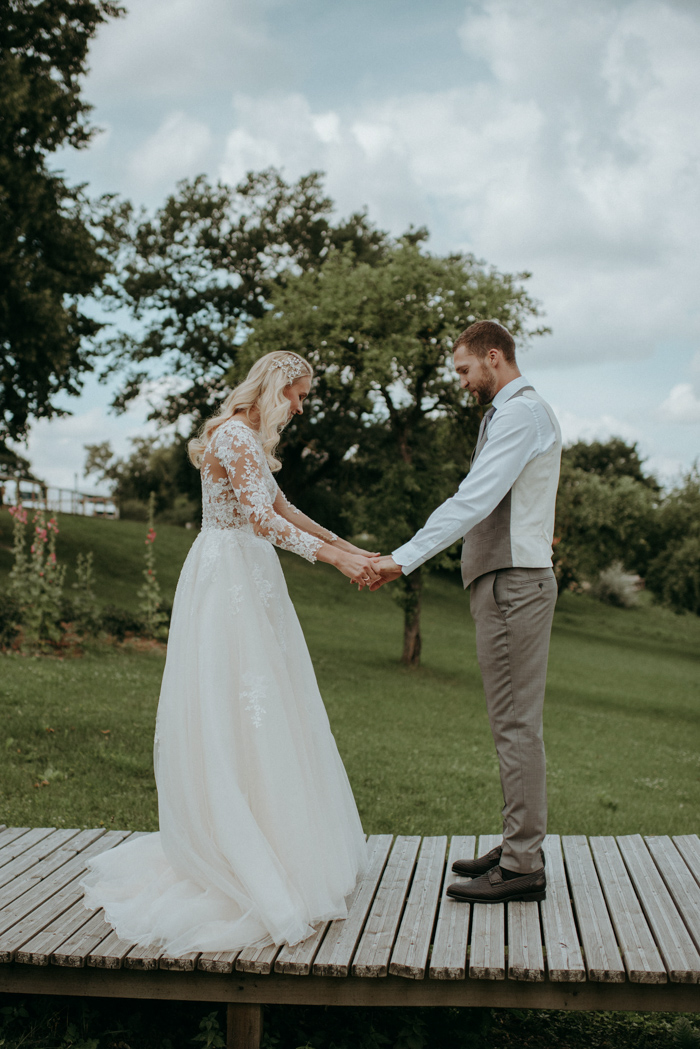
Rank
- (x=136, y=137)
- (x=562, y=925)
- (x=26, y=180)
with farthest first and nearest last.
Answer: (x=26, y=180)
(x=136, y=137)
(x=562, y=925)

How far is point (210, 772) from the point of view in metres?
3.82

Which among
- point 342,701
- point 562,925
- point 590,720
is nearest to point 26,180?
point 342,701

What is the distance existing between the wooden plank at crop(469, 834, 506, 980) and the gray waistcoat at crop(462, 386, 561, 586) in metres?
1.58

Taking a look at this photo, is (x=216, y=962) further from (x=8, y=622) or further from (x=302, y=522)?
(x=8, y=622)

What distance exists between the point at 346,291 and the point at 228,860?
1411cm

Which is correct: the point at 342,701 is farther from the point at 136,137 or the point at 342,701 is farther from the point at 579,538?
the point at 579,538

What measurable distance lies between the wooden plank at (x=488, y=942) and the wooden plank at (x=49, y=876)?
2062mm

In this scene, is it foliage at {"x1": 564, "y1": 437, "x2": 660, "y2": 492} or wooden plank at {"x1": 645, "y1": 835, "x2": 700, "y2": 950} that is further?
foliage at {"x1": 564, "y1": 437, "x2": 660, "y2": 492}

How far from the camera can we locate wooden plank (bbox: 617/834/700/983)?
3.32 metres

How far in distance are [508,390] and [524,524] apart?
68 cm

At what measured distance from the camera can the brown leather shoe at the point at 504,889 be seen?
3.96m

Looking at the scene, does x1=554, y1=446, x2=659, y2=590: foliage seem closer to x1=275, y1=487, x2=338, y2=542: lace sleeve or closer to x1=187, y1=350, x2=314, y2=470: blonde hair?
x1=275, y1=487, x2=338, y2=542: lace sleeve

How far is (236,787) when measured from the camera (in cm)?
379

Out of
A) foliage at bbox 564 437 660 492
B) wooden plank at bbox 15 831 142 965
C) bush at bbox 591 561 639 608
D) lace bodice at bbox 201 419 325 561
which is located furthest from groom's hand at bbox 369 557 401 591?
foliage at bbox 564 437 660 492
